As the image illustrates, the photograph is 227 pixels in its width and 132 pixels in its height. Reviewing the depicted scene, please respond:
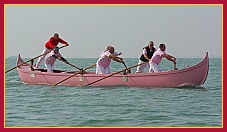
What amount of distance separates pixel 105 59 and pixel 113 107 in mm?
4675

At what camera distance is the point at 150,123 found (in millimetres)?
8930

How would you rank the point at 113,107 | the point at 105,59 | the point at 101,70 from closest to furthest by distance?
the point at 113,107
the point at 105,59
the point at 101,70

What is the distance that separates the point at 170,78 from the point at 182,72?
1.57 feet

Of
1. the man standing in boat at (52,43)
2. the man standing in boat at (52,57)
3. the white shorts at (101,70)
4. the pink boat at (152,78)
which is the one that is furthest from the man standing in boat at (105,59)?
the man standing in boat at (52,43)

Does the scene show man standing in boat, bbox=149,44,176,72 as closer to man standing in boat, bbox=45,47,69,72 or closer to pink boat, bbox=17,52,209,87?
pink boat, bbox=17,52,209,87

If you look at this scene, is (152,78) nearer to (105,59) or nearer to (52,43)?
(105,59)

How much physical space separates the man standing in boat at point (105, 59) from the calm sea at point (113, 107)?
3.15ft

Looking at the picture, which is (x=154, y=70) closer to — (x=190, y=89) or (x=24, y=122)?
(x=190, y=89)

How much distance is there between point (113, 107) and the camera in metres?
11.0

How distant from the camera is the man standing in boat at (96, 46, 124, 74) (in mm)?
14873

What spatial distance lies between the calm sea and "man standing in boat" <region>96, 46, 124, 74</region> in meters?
0.96

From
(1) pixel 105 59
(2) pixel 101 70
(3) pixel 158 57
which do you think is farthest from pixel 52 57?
(3) pixel 158 57

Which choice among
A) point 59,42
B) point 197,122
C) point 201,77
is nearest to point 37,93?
point 59,42

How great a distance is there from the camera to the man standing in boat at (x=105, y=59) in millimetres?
14873
